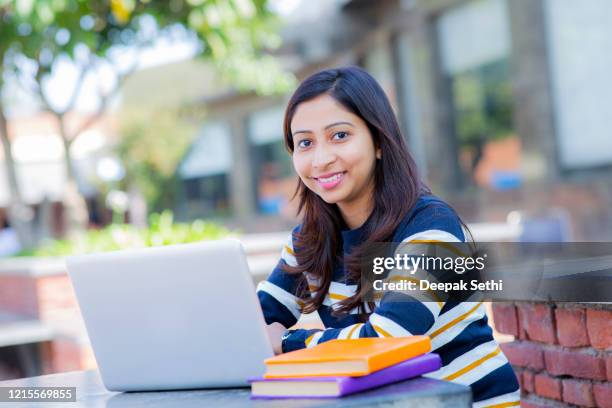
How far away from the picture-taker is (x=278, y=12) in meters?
8.05

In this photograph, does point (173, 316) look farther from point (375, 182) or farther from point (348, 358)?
point (375, 182)

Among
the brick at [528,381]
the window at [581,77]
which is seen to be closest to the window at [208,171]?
the window at [581,77]

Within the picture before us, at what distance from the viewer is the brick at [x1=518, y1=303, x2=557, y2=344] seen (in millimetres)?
2555

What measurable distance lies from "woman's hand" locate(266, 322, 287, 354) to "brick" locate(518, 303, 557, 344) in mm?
761

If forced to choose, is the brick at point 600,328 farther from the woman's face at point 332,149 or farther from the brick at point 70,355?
the brick at point 70,355

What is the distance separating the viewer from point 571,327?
8.08ft

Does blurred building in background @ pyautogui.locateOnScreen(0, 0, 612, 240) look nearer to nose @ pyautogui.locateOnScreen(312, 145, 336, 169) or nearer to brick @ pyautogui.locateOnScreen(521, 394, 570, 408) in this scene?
brick @ pyautogui.locateOnScreen(521, 394, 570, 408)

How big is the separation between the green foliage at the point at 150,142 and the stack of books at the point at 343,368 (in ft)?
61.7

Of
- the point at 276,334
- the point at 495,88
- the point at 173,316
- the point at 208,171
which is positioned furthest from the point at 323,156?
the point at 208,171

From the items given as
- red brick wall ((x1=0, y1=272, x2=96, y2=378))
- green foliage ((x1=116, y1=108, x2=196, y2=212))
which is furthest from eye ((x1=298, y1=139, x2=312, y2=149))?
green foliage ((x1=116, y1=108, x2=196, y2=212))

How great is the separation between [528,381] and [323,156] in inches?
40.4

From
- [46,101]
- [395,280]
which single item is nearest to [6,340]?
[46,101]

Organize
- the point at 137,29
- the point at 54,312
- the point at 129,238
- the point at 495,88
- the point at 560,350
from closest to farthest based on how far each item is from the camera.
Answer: the point at 560,350, the point at 54,312, the point at 129,238, the point at 137,29, the point at 495,88

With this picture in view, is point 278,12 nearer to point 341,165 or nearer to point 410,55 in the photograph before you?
point 410,55
